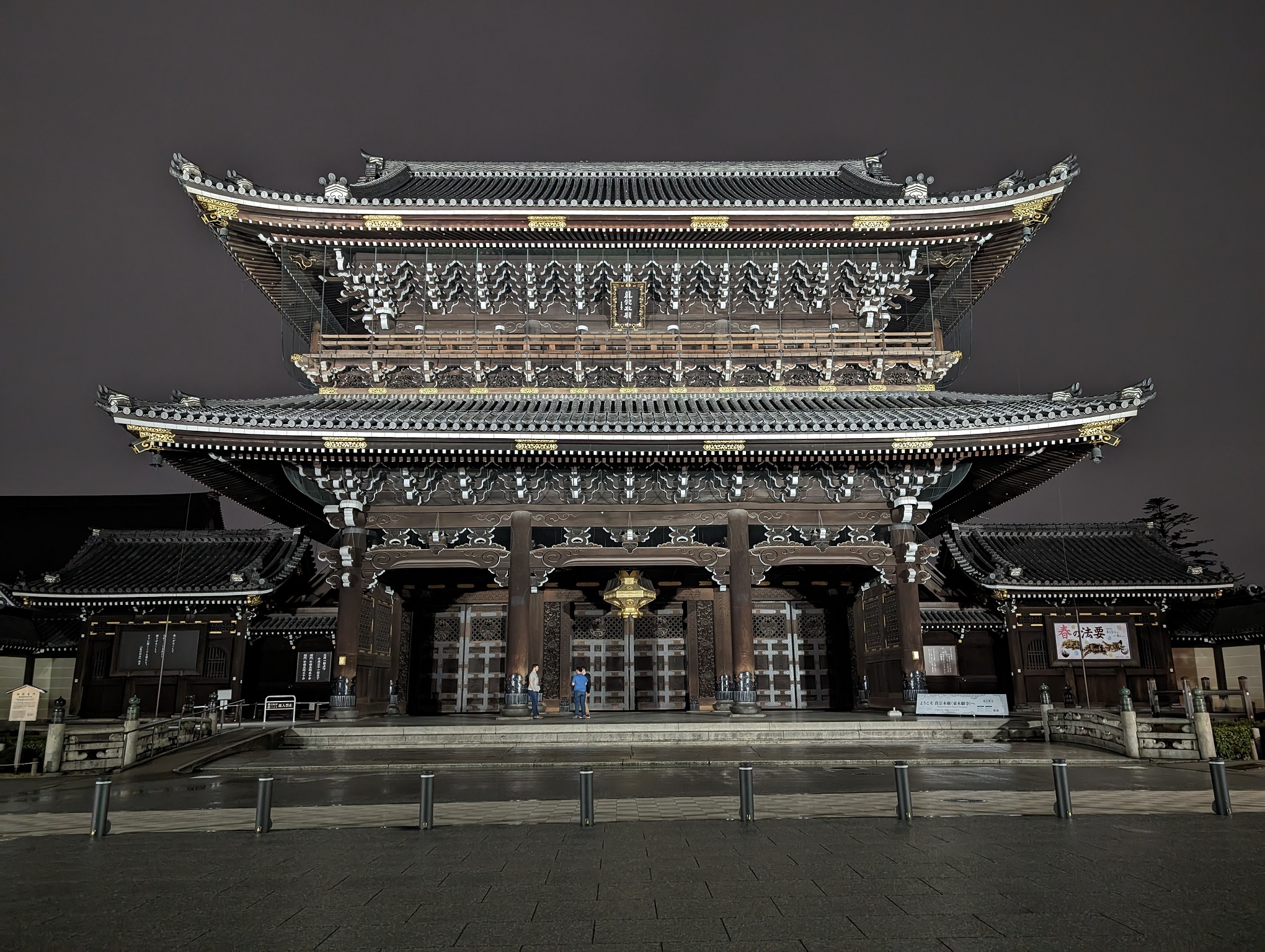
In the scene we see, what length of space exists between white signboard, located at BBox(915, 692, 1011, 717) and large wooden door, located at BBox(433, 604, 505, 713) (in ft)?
43.7

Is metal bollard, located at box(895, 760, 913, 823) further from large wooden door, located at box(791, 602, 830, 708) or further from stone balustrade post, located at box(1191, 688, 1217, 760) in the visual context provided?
large wooden door, located at box(791, 602, 830, 708)

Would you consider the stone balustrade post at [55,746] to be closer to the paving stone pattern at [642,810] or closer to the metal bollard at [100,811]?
the paving stone pattern at [642,810]

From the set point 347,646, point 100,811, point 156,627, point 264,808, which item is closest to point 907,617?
point 347,646

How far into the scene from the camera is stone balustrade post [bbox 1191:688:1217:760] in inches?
642

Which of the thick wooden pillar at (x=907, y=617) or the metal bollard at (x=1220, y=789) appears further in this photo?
the thick wooden pillar at (x=907, y=617)

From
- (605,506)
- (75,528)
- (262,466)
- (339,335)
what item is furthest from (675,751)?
(75,528)

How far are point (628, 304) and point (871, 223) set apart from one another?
7.54 metres

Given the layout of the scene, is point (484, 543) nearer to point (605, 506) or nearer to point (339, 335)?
point (605, 506)

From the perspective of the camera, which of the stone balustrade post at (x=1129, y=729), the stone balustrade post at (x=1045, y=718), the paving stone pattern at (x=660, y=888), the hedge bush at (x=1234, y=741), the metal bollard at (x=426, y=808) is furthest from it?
the stone balustrade post at (x=1045, y=718)

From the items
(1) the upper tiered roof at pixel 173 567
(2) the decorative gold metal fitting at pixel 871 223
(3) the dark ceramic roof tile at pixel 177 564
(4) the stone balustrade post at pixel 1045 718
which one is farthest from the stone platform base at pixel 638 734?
(2) the decorative gold metal fitting at pixel 871 223

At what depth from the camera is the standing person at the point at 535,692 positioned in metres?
22.0

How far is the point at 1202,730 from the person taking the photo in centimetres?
1639

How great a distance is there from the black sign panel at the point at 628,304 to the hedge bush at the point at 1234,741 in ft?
58.7

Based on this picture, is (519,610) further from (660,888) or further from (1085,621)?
(1085,621)
